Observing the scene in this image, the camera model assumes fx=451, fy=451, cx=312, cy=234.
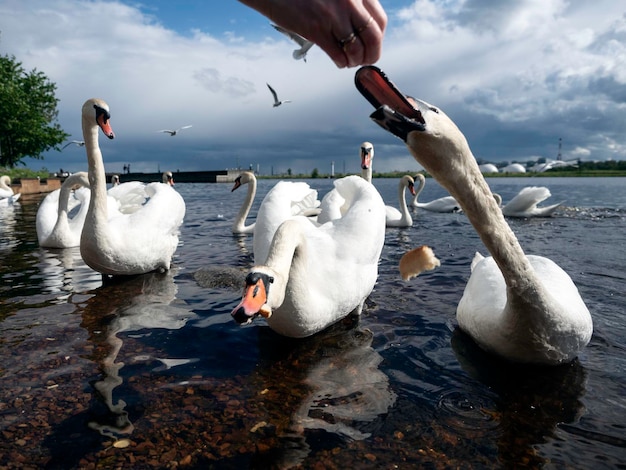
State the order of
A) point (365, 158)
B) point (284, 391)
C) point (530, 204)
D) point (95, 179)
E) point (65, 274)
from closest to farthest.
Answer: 1. point (284, 391)
2. point (95, 179)
3. point (65, 274)
4. point (365, 158)
5. point (530, 204)

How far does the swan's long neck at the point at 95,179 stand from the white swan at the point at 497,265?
4902 millimetres

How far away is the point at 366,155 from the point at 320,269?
26.8ft

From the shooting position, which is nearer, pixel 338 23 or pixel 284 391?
pixel 338 23

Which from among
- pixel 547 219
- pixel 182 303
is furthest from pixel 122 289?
pixel 547 219

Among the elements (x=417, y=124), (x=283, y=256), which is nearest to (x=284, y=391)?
(x=283, y=256)

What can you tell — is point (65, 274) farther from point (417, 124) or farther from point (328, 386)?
point (417, 124)

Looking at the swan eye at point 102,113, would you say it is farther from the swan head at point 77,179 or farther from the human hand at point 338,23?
the human hand at point 338,23

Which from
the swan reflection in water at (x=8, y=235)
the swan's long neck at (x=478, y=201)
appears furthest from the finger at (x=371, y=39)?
the swan reflection in water at (x=8, y=235)

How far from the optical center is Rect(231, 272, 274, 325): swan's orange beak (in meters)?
2.12

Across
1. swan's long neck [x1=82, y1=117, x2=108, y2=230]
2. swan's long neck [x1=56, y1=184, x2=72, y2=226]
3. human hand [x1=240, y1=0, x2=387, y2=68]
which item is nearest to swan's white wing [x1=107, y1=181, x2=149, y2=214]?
swan's long neck [x1=56, y1=184, x2=72, y2=226]

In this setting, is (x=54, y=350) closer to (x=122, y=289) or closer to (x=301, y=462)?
(x=122, y=289)

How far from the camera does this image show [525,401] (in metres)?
3.18

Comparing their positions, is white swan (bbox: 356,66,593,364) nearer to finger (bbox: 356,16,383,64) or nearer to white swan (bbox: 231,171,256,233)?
finger (bbox: 356,16,383,64)

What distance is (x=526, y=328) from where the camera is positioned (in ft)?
10.8
